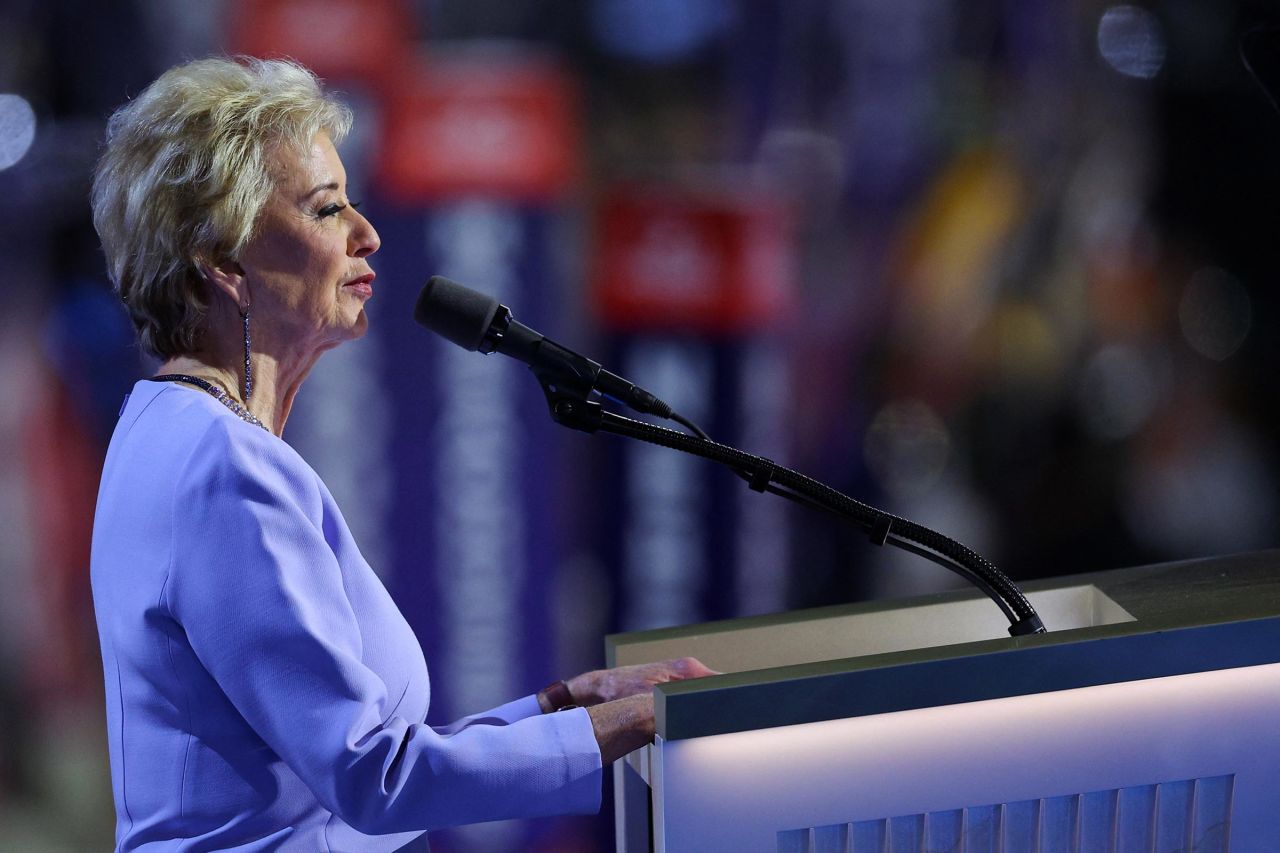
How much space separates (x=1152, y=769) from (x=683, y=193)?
177 centimetres

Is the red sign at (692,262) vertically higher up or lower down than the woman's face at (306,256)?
higher up

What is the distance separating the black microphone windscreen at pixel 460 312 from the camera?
4.68 feet

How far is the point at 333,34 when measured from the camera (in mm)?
2684

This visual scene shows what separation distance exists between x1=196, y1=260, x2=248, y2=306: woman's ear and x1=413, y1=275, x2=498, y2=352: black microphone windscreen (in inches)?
9.1

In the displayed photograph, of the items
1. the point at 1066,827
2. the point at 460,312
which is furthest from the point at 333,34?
the point at 1066,827

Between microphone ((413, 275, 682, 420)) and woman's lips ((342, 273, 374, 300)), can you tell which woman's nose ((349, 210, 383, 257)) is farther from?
microphone ((413, 275, 682, 420))

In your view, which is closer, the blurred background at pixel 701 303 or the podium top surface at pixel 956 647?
the podium top surface at pixel 956 647

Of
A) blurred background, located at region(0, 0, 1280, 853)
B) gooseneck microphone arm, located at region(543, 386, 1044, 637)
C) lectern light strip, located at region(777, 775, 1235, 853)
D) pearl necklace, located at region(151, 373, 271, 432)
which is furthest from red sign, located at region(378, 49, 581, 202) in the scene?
lectern light strip, located at region(777, 775, 1235, 853)

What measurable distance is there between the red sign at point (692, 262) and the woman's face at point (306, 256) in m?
1.26

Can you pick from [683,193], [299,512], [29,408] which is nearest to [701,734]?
[299,512]

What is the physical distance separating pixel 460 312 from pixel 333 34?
1.49 meters

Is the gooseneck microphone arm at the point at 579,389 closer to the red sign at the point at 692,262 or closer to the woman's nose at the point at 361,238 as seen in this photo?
the woman's nose at the point at 361,238

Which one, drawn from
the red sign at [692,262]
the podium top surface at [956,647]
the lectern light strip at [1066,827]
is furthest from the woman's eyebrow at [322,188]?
the red sign at [692,262]

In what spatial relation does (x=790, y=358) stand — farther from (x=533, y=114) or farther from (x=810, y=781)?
(x=810, y=781)
